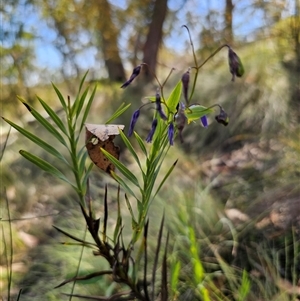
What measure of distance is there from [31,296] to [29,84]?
2.91 meters

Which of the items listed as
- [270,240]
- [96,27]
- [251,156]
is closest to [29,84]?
[96,27]

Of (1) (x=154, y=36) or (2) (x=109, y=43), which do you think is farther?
(2) (x=109, y=43)

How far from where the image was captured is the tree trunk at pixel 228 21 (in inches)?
119

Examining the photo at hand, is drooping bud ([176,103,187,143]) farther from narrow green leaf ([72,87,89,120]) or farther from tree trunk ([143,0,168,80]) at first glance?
tree trunk ([143,0,168,80])

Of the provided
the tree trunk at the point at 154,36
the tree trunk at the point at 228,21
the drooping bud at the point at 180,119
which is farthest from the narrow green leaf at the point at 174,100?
the tree trunk at the point at 154,36

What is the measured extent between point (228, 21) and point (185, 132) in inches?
39.1

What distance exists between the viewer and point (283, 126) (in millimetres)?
2113

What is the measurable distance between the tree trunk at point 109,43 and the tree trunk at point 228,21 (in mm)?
1239

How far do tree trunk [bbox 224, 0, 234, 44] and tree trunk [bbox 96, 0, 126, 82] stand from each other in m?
1.24

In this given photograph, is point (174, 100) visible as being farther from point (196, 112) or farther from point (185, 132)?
point (185, 132)

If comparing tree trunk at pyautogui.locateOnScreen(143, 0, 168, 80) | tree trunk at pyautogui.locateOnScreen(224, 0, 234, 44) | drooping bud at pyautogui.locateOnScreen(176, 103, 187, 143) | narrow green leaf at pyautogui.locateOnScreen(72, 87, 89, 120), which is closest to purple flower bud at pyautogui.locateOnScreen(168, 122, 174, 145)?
drooping bud at pyautogui.locateOnScreen(176, 103, 187, 143)

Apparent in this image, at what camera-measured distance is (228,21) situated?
3.12 m

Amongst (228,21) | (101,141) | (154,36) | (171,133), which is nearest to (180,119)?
(171,133)

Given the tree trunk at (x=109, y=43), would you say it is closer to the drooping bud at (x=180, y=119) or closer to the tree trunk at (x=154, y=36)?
the tree trunk at (x=154, y=36)
